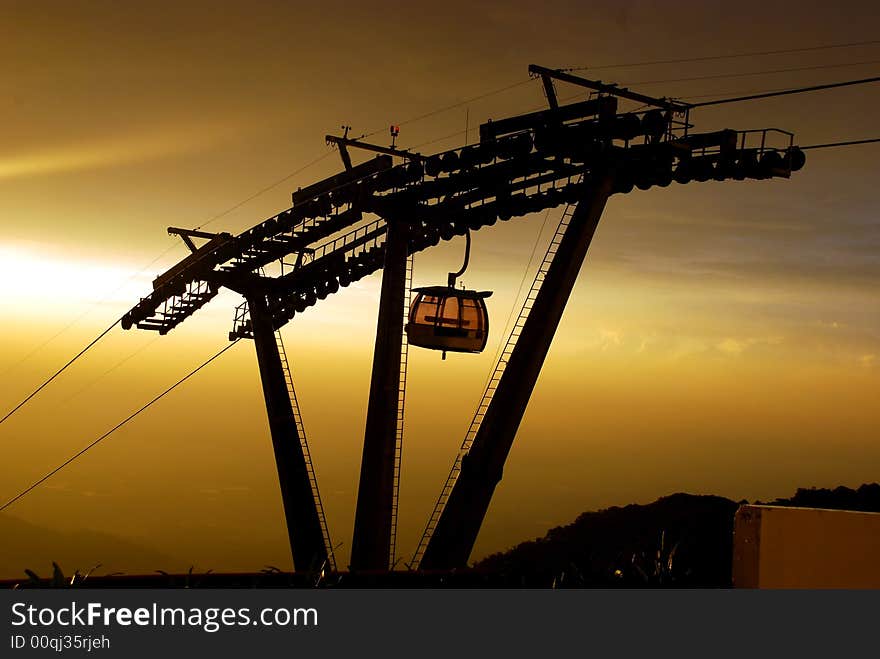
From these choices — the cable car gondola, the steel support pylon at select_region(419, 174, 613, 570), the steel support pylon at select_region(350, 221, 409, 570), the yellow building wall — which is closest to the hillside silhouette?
the steel support pylon at select_region(419, 174, 613, 570)

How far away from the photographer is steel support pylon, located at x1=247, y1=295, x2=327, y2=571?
27.1 meters

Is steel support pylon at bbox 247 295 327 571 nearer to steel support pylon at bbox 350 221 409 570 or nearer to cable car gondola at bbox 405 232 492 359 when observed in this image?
steel support pylon at bbox 350 221 409 570

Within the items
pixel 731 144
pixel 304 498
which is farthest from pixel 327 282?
pixel 731 144

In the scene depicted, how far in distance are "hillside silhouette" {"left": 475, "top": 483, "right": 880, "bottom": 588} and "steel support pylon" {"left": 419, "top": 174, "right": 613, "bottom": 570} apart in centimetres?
102

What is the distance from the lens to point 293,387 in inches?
1096

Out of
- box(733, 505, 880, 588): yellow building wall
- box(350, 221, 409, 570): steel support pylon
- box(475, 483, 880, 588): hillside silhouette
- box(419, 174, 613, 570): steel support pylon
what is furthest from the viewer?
box(350, 221, 409, 570): steel support pylon

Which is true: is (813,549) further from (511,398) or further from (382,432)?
(382,432)

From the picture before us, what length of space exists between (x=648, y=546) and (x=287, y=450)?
11348mm

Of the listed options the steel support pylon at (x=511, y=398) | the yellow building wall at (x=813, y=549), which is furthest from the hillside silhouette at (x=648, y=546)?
the yellow building wall at (x=813, y=549)

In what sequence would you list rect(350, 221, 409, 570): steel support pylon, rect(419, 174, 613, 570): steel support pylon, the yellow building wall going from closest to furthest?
1. the yellow building wall
2. rect(419, 174, 613, 570): steel support pylon
3. rect(350, 221, 409, 570): steel support pylon

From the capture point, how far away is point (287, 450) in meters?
27.5

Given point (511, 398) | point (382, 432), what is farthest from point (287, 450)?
point (511, 398)

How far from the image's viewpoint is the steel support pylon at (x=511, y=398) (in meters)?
18.1

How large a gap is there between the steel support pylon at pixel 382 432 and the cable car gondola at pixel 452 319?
1.98 meters
